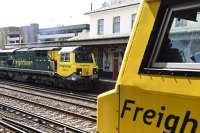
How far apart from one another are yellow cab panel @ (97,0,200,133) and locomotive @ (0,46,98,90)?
20537mm

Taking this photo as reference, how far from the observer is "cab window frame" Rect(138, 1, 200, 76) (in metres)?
2.12

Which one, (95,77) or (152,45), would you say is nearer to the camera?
(152,45)

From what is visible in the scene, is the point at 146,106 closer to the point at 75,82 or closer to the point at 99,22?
the point at 75,82

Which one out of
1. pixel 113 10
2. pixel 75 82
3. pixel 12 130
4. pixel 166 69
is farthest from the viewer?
pixel 113 10

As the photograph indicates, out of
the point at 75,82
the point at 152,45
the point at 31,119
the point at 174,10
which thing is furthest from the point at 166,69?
the point at 75,82

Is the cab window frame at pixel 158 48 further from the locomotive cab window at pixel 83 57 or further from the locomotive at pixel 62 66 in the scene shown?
the locomotive cab window at pixel 83 57

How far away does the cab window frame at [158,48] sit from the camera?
212cm

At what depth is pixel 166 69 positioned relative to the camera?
2.16 metres

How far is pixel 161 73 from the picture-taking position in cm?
216

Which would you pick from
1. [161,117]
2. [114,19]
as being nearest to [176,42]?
[161,117]

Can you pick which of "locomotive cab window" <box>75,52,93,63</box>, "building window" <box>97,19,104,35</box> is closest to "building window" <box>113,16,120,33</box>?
"building window" <box>97,19,104,35</box>

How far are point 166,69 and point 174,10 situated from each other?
35 centimetres

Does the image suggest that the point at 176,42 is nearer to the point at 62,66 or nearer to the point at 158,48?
the point at 158,48

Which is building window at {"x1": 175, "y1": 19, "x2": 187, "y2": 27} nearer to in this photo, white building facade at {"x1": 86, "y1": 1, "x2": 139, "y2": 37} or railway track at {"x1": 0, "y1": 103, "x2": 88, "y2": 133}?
railway track at {"x1": 0, "y1": 103, "x2": 88, "y2": 133}
